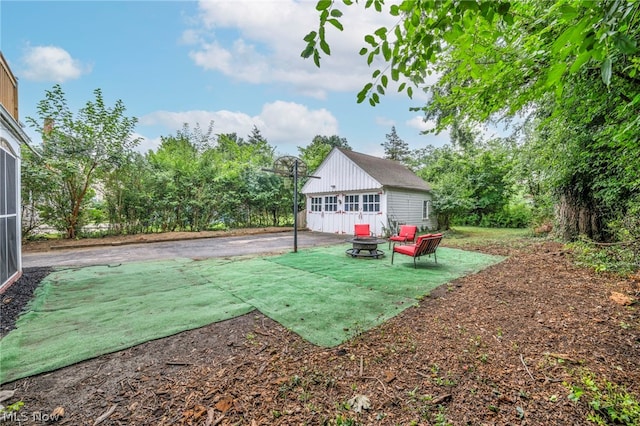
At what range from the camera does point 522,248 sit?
26.5ft

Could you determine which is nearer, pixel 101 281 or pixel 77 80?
pixel 101 281

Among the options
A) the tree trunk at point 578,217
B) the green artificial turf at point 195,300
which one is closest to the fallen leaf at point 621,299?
the green artificial turf at point 195,300

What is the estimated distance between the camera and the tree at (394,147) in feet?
111

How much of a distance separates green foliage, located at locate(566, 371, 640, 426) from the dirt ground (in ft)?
0.12

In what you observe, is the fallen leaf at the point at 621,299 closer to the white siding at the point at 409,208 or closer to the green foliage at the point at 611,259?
the green foliage at the point at 611,259

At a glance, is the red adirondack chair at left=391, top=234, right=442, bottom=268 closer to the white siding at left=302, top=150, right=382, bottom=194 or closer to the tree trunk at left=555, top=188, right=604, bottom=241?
the tree trunk at left=555, top=188, right=604, bottom=241

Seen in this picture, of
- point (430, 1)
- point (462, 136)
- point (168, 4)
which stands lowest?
point (430, 1)

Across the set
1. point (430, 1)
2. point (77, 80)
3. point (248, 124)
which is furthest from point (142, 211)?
point (248, 124)

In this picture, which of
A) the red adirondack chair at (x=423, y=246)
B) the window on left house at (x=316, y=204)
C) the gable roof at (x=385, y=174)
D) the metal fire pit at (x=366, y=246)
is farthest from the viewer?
the window on left house at (x=316, y=204)

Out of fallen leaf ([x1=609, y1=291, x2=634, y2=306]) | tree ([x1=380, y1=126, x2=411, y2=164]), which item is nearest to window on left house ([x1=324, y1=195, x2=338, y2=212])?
fallen leaf ([x1=609, y1=291, x2=634, y2=306])

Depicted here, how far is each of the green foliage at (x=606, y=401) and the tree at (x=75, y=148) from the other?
43.1 feet

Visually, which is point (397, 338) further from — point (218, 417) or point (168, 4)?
point (168, 4)

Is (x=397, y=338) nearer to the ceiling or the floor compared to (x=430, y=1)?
nearer to the floor

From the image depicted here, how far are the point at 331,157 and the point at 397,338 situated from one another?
494 inches
